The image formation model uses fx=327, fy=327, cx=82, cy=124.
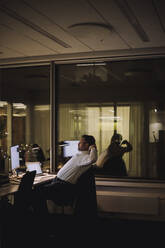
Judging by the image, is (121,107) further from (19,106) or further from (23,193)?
(23,193)

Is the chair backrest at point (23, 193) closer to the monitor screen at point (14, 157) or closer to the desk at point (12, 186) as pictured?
the desk at point (12, 186)

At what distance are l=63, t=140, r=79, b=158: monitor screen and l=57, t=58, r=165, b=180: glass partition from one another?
0.11 m

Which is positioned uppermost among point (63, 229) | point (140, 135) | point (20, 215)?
point (140, 135)

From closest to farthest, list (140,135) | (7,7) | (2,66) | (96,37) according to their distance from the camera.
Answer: (7,7) < (96,37) < (140,135) < (2,66)

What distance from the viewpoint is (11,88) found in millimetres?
6695

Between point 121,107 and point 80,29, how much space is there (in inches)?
74.7

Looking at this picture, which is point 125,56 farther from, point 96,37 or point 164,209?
point 164,209

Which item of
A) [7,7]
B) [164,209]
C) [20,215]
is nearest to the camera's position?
[7,7]

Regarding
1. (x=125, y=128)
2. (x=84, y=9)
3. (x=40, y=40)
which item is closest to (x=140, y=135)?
(x=125, y=128)

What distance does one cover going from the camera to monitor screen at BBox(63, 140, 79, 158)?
592cm

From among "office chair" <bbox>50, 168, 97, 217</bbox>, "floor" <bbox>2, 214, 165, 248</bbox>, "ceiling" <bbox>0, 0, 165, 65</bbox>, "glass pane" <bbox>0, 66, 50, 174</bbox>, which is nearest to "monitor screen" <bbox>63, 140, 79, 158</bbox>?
"glass pane" <bbox>0, 66, 50, 174</bbox>

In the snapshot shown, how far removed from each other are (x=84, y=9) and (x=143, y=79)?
7.39ft

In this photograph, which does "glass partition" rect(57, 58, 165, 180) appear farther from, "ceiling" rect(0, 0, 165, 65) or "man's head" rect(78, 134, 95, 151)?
"man's head" rect(78, 134, 95, 151)

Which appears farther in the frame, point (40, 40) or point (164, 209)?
point (164, 209)
